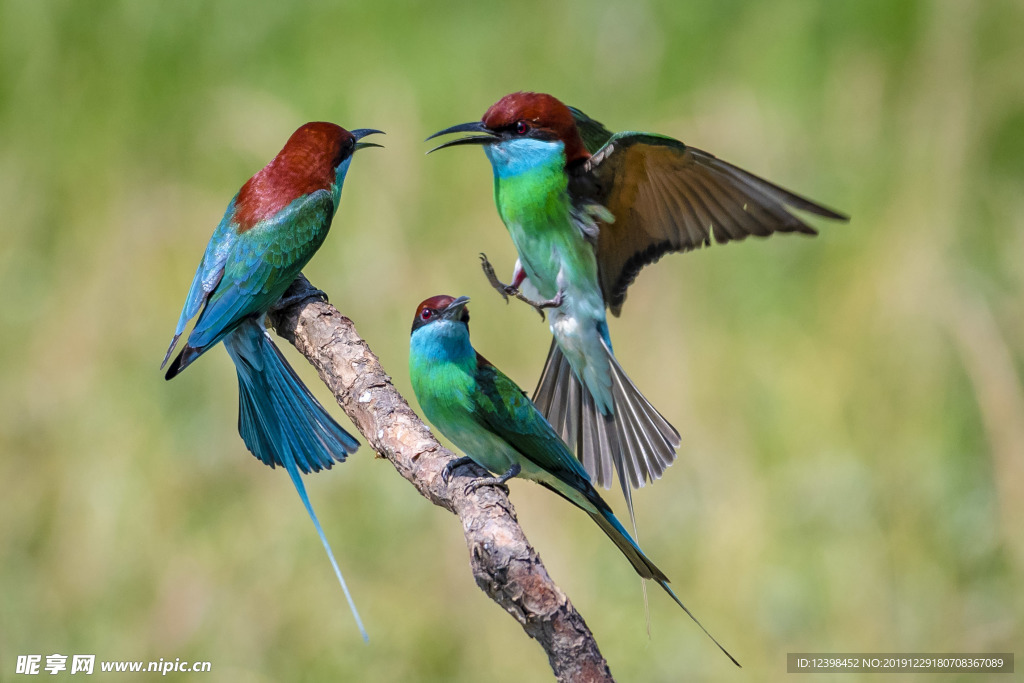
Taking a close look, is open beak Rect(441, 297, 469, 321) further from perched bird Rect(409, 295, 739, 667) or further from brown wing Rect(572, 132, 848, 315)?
brown wing Rect(572, 132, 848, 315)

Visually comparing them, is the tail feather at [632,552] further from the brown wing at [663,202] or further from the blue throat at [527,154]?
the blue throat at [527,154]

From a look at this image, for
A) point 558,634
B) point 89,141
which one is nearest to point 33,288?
point 89,141

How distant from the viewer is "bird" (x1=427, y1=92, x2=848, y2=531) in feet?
8.75

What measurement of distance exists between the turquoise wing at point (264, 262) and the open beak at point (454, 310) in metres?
0.48

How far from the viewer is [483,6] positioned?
6.26m

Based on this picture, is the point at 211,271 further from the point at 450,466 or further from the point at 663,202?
the point at 663,202

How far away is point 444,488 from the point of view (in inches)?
89.4

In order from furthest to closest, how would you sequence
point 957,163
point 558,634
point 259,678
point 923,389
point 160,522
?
1. point 957,163
2. point 923,389
3. point 160,522
4. point 259,678
5. point 558,634

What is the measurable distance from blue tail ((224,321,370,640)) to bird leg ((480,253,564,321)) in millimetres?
569

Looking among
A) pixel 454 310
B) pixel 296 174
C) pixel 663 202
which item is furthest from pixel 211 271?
pixel 663 202

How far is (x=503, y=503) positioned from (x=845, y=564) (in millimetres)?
2723

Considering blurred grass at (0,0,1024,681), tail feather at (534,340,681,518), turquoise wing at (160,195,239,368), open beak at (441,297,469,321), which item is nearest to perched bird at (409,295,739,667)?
open beak at (441,297,469,321)

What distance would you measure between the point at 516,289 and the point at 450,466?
0.55 metres

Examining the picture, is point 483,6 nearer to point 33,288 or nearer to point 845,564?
point 33,288
